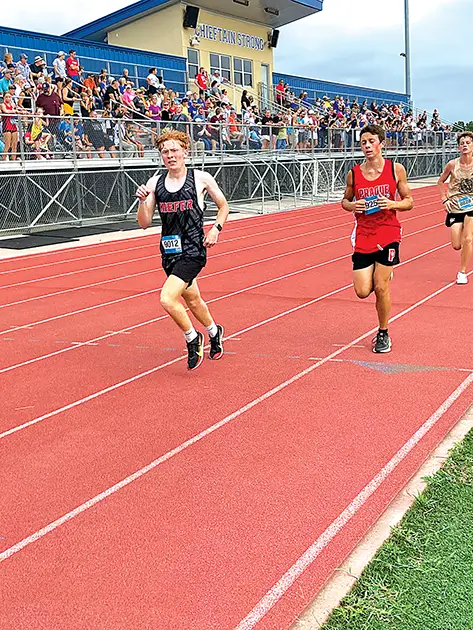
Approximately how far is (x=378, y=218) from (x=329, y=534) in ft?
11.7

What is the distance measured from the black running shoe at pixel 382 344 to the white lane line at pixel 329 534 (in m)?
1.54

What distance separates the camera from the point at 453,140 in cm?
4028

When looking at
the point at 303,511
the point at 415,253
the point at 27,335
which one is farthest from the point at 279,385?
the point at 415,253

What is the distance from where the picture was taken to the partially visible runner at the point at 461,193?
8.93 metres

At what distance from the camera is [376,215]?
6125mm

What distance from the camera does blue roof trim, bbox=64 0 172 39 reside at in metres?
32.4

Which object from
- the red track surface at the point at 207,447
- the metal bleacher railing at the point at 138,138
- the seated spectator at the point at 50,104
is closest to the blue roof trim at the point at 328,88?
the metal bleacher railing at the point at 138,138

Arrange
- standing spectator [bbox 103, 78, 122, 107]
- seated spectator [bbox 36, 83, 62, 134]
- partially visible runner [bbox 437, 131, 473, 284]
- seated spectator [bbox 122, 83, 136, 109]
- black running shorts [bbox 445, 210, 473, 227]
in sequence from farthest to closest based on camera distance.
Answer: seated spectator [bbox 122, 83, 136, 109]
standing spectator [bbox 103, 78, 122, 107]
seated spectator [bbox 36, 83, 62, 134]
black running shorts [bbox 445, 210, 473, 227]
partially visible runner [bbox 437, 131, 473, 284]

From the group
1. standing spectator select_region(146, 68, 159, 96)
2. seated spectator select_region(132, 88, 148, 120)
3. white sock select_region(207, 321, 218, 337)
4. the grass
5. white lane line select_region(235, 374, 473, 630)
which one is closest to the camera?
the grass

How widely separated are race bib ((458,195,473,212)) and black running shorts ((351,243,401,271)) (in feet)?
11.0

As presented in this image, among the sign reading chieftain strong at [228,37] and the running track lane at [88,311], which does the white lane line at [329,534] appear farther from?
the sign reading chieftain strong at [228,37]

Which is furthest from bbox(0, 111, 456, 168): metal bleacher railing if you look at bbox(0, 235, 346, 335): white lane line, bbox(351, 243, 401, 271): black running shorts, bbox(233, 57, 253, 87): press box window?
bbox(233, 57, 253, 87): press box window

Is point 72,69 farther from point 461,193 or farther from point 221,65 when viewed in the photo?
point 461,193

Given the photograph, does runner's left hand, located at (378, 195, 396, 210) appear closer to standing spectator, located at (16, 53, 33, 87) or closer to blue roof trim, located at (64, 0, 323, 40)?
standing spectator, located at (16, 53, 33, 87)
